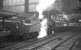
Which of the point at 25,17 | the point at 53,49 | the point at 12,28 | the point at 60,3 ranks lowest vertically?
the point at 53,49

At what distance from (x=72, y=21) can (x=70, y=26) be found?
80 centimetres

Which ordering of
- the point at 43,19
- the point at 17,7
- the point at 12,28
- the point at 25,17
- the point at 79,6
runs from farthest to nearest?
the point at 17,7 < the point at 79,6 < the point at 43,19 < the point at 25,17 < the point at 12,28

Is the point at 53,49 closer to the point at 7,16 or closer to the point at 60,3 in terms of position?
the point at 7,16

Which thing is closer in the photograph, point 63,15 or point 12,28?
point 12,28

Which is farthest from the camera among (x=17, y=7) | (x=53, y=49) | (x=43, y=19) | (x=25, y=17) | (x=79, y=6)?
(x=17, y=7)

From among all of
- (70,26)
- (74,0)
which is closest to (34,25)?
(70,26)

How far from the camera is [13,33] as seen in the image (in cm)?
1120

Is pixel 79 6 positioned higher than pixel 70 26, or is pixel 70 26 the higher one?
pixel 79 6

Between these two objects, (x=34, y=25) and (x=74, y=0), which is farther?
(x=74, y=0)

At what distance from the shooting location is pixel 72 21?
18000mm

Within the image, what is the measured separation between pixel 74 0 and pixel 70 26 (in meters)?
6.66

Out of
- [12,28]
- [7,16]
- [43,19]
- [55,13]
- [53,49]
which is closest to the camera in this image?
[53,49]

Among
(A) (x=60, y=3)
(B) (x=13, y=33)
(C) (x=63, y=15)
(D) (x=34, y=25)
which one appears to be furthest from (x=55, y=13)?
(B) (x=13, y=33)

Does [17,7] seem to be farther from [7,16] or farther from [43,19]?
[7,16]
